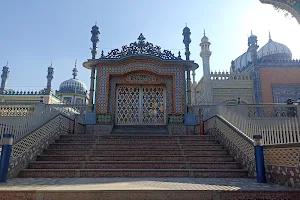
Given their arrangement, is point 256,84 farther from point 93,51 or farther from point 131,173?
point 131,173

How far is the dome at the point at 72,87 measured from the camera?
36.0 meters

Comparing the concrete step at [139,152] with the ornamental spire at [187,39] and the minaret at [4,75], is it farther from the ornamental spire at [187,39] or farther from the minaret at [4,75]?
the minaret at [4,75]

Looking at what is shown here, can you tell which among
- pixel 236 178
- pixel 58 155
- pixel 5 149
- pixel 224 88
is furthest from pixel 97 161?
pixel 224 88

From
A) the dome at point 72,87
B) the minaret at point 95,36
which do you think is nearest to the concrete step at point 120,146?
the minaret at point 95,36

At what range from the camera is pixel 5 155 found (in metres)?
5.05

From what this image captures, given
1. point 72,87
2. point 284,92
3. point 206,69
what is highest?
point 72,87

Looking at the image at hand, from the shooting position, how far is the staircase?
5453 millimetres

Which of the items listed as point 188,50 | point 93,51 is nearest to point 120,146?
point 93,51

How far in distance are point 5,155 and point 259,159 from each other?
5.94 m

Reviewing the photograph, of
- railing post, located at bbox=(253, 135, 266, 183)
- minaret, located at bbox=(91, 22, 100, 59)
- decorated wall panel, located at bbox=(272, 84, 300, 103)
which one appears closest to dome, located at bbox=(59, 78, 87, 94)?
minaret, located at bbox=(91, 22, 100, 59)

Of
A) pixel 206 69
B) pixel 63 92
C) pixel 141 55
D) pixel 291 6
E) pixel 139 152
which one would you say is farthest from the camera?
pixel 63 92

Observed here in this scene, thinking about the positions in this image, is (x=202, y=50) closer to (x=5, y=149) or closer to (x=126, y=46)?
(x=126, y=46)

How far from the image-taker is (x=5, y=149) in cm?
506

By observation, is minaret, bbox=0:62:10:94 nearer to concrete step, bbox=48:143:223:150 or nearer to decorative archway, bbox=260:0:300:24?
concrete step, bbox=48:143:223:150
